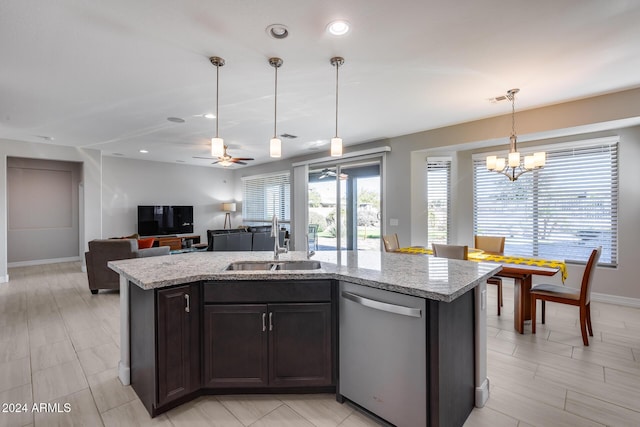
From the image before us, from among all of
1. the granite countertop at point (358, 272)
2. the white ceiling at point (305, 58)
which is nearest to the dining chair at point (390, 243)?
the white ceiling at point (305, 58)

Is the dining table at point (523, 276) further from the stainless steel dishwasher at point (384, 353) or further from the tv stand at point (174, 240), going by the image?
the tv stand at point (174, 240)

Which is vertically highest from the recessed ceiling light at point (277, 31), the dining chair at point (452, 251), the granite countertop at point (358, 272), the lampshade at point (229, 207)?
the recessed ceiling light at point (277, 31)

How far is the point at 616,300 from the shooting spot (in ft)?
13.1

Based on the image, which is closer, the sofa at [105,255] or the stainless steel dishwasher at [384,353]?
the stainless steel dishwasher at [384,353]

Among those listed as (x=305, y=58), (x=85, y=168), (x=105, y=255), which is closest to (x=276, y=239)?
(x=305, y=58)

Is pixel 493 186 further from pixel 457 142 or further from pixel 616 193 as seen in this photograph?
pixel 616 193

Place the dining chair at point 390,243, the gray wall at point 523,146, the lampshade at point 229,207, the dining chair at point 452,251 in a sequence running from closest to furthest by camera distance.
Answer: the dining chair at point 452,251 < the gray wall at point 523,146 < the dining chair at point 390,243 < the lampshade at point 229,207

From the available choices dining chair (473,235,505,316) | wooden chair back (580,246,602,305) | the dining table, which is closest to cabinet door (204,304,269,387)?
the dining table

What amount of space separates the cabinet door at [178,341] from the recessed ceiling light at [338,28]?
81.4 inches

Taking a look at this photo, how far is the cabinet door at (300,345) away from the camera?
2.00 metres

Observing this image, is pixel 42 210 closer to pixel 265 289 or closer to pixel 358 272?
pixel 265 289

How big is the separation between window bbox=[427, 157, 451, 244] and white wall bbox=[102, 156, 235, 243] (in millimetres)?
6187

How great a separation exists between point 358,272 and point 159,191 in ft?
25.4

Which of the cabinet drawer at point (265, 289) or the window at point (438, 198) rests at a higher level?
the window at point (438, 198)
